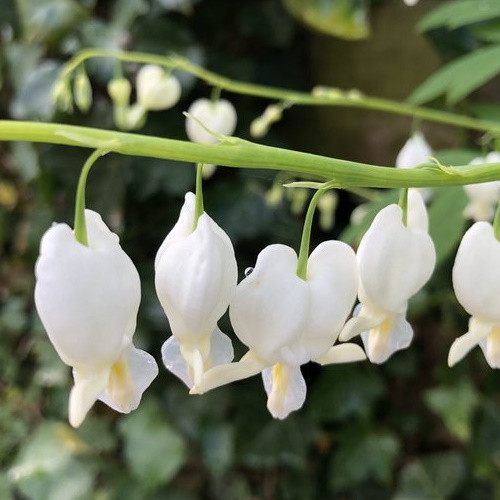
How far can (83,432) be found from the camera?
5.84 feet

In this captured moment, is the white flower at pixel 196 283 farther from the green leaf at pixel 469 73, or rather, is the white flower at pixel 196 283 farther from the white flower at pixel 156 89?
the white flower at pixel 156 89

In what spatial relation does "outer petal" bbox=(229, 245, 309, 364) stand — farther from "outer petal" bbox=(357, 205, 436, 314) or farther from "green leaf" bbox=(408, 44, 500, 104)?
"green leaf" bbox=(408, 44, 500, 104)

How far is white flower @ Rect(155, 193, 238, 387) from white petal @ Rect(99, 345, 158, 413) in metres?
0.03

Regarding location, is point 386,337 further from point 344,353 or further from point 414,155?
point 414,155

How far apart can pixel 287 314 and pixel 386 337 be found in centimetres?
10

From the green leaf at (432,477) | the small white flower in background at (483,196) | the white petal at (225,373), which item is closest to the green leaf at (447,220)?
the small white flower in background at (483,196)

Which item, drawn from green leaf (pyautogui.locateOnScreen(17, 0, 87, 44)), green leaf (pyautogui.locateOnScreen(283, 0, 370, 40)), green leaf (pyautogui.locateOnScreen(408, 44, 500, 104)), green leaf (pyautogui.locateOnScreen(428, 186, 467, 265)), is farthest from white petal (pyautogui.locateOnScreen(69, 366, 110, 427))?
green leaf (pyautogui.locateOnScreen(17, 0, 87, 44))

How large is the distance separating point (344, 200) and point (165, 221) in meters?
0.46

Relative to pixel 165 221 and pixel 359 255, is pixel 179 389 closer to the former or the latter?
pixel 165 221

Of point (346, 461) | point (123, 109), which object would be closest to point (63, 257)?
point (123, 109)

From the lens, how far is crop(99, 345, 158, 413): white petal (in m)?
0.48

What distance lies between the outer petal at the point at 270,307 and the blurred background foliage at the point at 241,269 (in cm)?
102

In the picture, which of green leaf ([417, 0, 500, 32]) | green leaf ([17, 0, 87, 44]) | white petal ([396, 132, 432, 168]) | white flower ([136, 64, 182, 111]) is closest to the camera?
green leaf ([417, 0, 500, 32])

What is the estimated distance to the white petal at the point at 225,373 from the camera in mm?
482
